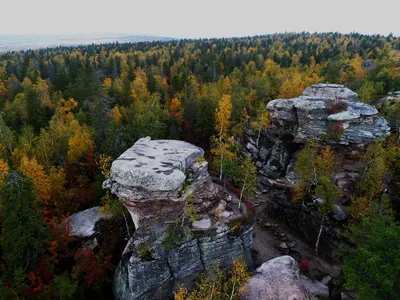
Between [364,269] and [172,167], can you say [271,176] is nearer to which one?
[172,167]

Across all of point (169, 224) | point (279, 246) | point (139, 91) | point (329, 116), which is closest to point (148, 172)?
point (169, 224)

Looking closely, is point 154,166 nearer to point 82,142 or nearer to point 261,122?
point 82,142

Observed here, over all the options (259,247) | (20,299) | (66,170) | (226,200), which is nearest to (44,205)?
(66,170)

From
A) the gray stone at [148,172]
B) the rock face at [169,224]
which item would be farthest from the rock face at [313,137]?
the gray stone at [148,172]

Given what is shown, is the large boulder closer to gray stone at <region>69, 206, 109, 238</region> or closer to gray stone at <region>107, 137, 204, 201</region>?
gray stone at <region>107, 137, 204, 201</region>

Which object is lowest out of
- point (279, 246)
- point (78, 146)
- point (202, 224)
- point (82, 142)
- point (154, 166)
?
point (279, 246)

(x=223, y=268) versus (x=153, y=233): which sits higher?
(x=153, y=233)
